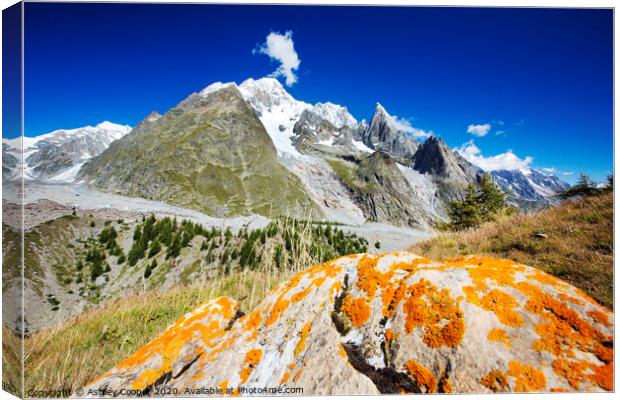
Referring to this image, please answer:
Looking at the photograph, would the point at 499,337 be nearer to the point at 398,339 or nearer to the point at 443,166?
the point at 398,339

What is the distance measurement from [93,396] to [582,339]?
4717 millimetres

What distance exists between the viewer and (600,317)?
218 centimetres

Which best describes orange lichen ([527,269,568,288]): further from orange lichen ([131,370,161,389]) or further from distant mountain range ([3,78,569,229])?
distant mountain range ([3,78,569,229])

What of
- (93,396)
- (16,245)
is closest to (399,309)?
(93,396)

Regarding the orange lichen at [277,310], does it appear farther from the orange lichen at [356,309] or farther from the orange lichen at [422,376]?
the orange lichen at [422,376]

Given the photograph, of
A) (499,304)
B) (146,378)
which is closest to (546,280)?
(499,304)

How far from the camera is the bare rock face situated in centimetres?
208

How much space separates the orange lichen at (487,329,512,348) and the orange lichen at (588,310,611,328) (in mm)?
720

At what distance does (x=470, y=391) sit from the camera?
209 cm

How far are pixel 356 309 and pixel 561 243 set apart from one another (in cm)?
301

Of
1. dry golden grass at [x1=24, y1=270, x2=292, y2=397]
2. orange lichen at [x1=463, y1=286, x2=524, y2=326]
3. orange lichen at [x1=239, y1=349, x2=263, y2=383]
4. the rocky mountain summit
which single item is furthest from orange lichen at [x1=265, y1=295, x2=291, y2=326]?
the rocky mountain summit

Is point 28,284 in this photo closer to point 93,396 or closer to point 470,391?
point 93,396

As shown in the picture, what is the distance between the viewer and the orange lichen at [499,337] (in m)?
2.14

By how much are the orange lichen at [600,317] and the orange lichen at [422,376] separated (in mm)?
1374
